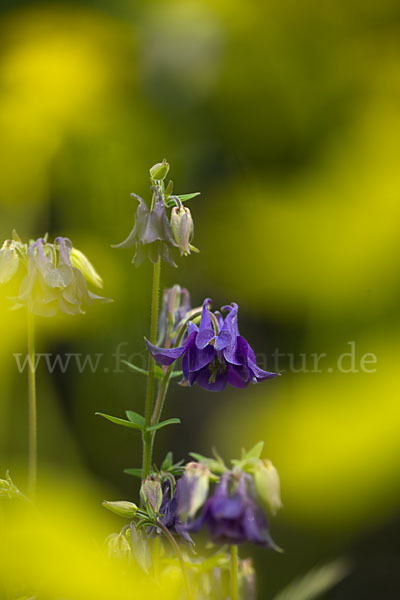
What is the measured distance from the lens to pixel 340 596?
1247 mm

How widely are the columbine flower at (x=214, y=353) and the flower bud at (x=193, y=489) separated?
0.11m

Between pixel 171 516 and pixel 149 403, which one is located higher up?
pixel 149 403

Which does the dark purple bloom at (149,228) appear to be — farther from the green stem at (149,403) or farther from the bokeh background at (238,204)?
the bokeh background at (238,204)

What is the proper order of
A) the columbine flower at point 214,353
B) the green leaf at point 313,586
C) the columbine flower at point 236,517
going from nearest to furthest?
1. the columbine flower at point 236,517
2. the columbine flower at point 214,353
3. the green leaf at point 313,586

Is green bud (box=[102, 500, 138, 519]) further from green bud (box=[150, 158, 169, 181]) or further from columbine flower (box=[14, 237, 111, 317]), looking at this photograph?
green bud (box=[150, 158, 169, 181])

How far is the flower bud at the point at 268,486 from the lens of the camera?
0.51m

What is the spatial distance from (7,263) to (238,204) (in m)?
0.50

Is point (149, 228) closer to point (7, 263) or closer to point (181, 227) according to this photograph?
point (181, 227)

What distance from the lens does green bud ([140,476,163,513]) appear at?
61 cm

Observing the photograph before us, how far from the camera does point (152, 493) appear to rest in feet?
2.01

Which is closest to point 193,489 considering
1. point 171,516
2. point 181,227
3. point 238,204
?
point 171,516

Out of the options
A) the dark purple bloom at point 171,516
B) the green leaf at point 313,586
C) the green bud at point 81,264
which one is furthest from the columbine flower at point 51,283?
the green leaf at point 313,586

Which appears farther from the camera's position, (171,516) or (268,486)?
(171,516)

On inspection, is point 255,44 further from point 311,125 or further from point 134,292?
point 134,292
